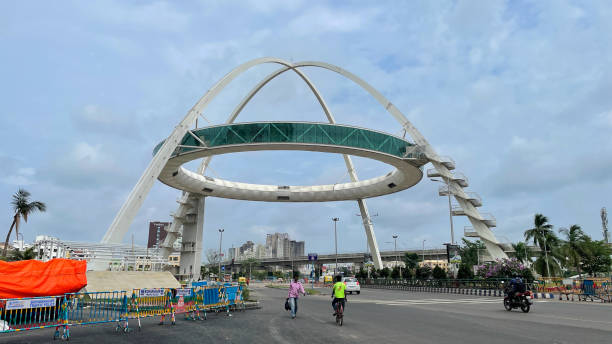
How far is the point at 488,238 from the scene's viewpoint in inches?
1700

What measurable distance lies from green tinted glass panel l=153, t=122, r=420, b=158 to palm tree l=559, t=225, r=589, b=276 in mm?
25604

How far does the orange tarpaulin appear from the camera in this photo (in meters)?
12.3

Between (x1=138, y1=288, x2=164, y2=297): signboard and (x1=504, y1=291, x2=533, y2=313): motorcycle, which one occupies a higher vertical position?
(x1=138, y1=288, x2=164, y2=297): signboard

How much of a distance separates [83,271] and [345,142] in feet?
97.2

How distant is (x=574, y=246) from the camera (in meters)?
48.4

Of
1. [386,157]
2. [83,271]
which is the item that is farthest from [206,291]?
[386,157]

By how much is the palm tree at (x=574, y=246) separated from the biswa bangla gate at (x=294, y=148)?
10.8 metres

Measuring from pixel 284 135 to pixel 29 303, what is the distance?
30435 mm

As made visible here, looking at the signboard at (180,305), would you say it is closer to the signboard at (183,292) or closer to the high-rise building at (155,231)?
the signboard at (183,292)

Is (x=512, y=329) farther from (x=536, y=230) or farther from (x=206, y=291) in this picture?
(x=536, y=230)

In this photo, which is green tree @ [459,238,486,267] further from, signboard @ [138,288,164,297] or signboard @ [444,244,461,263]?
signboard @ [138,288,164,297]

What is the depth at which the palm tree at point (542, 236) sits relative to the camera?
165ft

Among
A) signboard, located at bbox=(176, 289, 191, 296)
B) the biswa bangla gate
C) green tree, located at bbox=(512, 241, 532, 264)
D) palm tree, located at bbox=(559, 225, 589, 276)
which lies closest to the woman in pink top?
signboard, located at bbox=(176, 289, 191, 296)

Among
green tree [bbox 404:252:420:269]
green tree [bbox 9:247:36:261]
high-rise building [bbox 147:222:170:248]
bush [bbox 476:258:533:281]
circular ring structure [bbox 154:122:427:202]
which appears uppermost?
circular ring structure [bbox 154:122:427:202]
